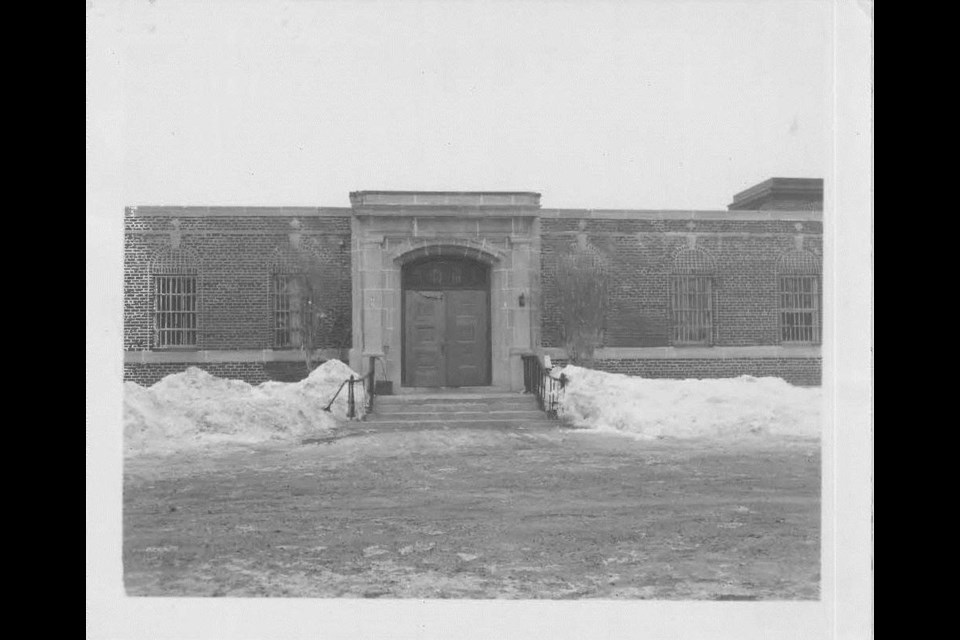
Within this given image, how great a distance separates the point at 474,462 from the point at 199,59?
17.1 ft

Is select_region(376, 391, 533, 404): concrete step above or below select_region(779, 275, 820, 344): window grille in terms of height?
below

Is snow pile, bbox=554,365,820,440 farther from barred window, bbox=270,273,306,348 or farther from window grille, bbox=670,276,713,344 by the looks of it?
barred window, bbox=270,273,306,348

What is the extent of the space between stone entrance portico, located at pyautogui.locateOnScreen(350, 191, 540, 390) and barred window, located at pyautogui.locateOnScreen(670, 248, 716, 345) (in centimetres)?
162

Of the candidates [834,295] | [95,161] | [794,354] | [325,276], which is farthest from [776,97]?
[95,161]

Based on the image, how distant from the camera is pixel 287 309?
30.9 feet

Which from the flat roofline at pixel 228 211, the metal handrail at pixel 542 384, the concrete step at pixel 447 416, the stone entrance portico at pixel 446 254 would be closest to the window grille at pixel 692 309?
the metal handrail at pixel 542 384

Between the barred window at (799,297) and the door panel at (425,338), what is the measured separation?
154 inches

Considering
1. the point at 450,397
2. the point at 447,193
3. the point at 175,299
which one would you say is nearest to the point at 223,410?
the point at 175,299

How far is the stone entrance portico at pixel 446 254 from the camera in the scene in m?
9.66

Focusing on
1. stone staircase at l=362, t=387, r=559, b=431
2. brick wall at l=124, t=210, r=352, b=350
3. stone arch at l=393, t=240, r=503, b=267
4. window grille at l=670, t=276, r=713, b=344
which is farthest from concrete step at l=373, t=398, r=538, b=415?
window grille at l=670, t=276, r=713, b=344

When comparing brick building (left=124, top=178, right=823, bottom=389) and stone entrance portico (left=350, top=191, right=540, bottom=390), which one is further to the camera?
stone entrance portico (left=350, top=191, right=540, bottom=390)

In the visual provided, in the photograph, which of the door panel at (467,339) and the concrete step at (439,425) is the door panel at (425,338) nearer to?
the door panel at (467,339)

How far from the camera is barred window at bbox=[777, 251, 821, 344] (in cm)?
907

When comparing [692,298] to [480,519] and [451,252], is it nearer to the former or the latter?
[451,252]
